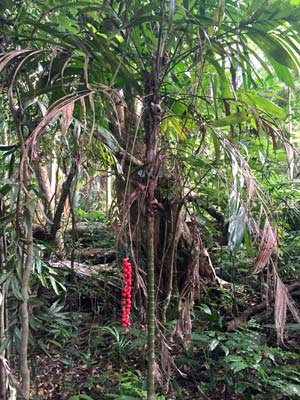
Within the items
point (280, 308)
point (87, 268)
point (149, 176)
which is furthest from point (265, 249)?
point (87, 268)

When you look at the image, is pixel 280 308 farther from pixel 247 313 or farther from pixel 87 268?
pixel 87 268

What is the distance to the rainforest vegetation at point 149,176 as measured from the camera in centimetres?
105

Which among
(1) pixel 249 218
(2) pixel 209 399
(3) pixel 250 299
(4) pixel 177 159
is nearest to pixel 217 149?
(4) pixel 177 159

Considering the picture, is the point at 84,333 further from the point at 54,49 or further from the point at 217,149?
the point at 54,49

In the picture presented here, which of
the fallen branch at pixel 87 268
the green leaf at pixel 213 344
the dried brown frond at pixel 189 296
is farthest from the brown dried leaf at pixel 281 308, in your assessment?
the fallen branch at pixel 87 268

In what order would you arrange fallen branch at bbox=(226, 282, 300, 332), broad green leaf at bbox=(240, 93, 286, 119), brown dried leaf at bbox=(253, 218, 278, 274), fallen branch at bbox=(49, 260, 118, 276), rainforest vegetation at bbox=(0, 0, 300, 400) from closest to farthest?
brown dried leaf at bbox=(253, 218, 278, 274)
rainforest vegetation at bbox=(0, 0, 300, 400)
broad green leaf at bbox=(240, 93, 286, 119)
fallen branch at bbox=(49, 260, 118, 276)
fallen branch at bbox=(226, 282, 300, 332)

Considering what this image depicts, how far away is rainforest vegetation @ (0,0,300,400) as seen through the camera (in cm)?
105

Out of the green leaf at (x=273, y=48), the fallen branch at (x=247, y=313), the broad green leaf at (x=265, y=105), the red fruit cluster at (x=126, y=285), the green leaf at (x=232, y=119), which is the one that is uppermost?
the green leaf at (x=273, y=48)

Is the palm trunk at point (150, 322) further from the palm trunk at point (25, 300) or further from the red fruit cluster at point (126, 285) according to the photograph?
the palm trunk at point (25, 300)

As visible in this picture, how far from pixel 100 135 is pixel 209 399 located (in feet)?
4.60

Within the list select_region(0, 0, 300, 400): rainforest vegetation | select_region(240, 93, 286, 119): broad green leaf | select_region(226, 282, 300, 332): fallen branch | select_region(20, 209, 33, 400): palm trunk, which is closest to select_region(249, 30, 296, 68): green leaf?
select_region(0, 0, 300, 400): rainforest vegetation

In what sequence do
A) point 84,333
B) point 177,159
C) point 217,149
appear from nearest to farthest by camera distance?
point 217,149 → point 177,159 → point 84,333

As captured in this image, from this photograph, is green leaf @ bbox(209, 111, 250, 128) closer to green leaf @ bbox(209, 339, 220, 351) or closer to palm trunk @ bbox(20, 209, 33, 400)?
palm trunk @ bbox(20, 209, 33, 400)

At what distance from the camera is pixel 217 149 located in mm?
1183
